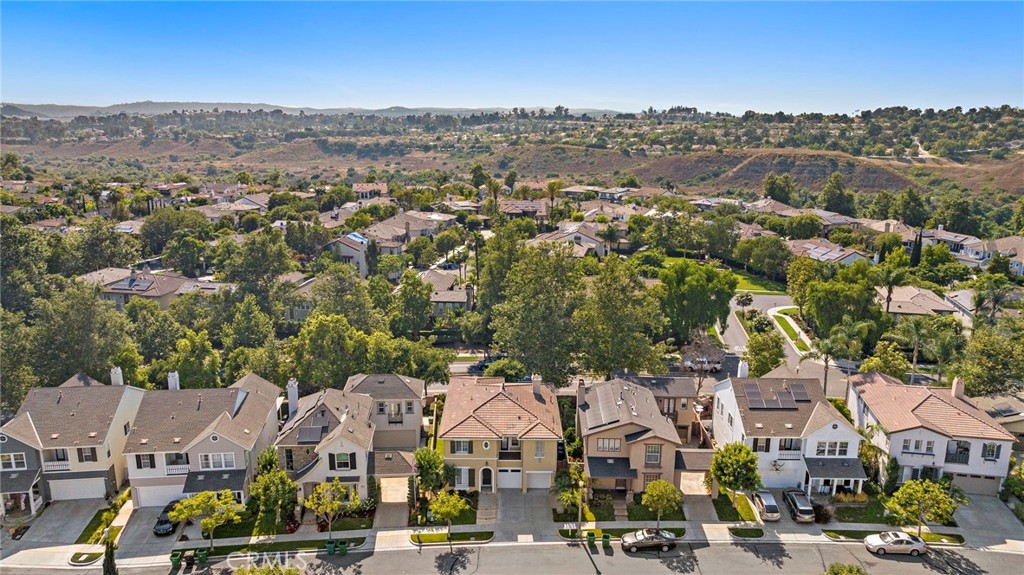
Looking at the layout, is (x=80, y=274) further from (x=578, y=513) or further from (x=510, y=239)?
(x=578, y=513)

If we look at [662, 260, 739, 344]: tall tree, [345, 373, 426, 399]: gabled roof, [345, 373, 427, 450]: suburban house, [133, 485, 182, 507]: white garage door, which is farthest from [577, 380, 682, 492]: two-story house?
[662, 260, 739, 344]: tall tree

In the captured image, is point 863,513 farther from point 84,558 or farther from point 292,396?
point 84,558

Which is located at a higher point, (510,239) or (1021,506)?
(510,239)

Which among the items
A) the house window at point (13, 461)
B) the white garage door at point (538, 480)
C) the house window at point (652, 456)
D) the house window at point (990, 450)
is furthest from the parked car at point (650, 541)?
the house window at point (13, 461)

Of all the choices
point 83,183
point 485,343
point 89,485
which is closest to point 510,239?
point 485,343

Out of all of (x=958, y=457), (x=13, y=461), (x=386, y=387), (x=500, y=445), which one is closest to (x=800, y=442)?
(x=958, y=457)

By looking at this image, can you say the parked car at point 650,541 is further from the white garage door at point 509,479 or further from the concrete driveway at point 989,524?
the concrete driveway at point 989,524
